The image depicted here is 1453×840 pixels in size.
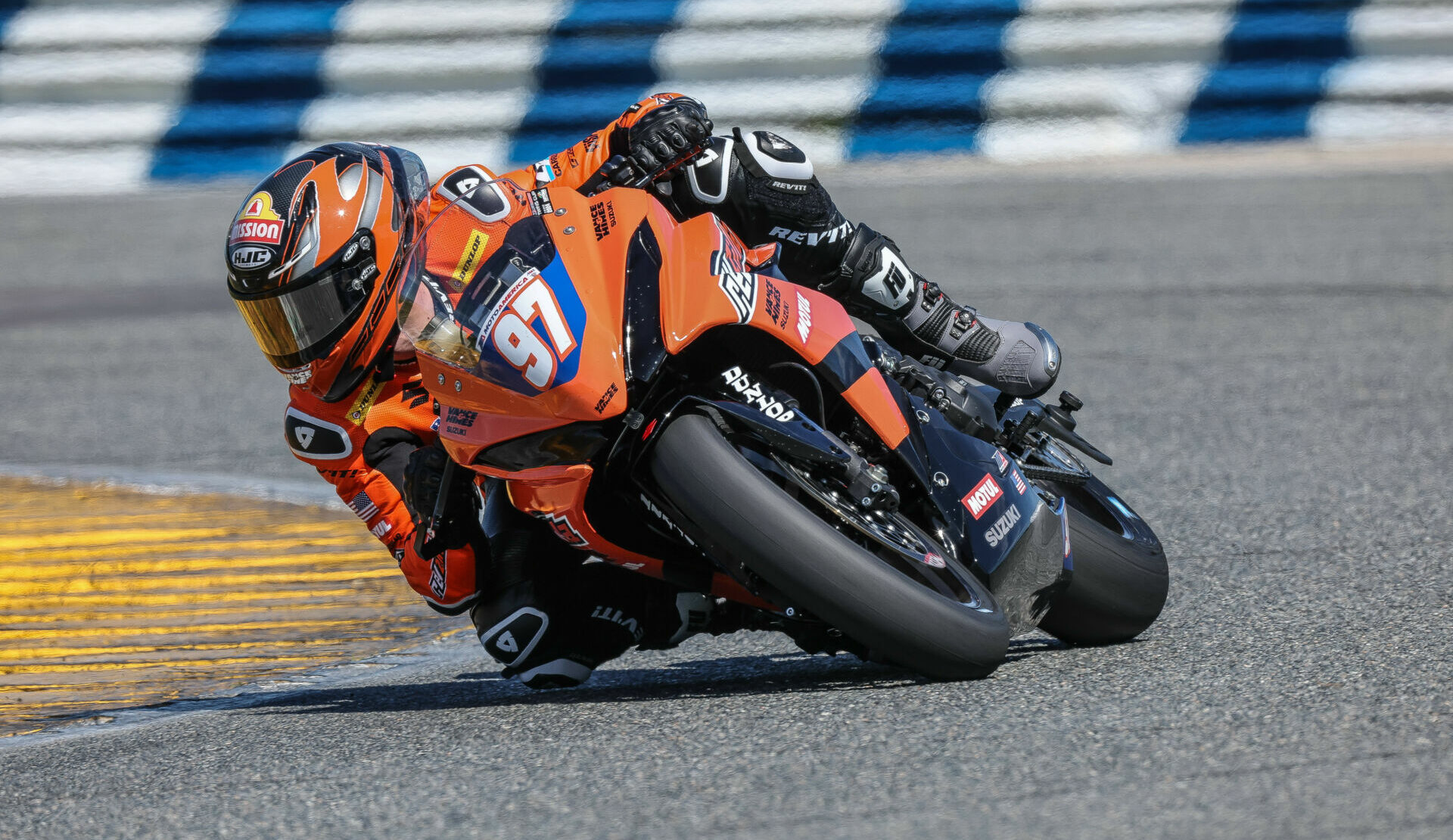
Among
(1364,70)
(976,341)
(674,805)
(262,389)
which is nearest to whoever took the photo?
(674,805)

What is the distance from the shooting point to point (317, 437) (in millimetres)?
4023

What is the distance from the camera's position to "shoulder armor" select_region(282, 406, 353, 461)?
4012 mm

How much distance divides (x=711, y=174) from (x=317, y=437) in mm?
1091

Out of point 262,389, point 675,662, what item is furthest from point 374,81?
point 675,662

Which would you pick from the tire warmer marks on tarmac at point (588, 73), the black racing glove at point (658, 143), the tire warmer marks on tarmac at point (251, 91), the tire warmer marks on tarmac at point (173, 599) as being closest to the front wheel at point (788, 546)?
the black racing glove at point (658, 143)

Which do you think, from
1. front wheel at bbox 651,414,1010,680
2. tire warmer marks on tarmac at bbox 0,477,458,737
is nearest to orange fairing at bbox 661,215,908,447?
front wheel at bbox 651,414,1010,680

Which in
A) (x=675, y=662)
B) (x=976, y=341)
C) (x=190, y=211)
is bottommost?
(x=190, y=211)

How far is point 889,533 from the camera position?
343 cm

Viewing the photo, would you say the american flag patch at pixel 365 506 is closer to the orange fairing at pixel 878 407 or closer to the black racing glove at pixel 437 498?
the black racing glove at pixel 437 498

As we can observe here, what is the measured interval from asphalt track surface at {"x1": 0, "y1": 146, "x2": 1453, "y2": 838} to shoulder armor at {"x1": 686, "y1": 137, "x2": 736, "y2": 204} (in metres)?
1.14

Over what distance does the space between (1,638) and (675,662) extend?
83.4 inches

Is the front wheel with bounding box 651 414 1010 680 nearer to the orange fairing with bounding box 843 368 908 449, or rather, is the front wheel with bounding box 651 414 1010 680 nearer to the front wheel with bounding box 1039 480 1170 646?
the orange fairing with bounding box 843 368 908 449

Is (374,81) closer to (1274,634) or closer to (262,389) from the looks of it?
(262,389)

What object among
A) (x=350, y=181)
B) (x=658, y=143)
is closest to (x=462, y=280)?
(x=350, y=181)
